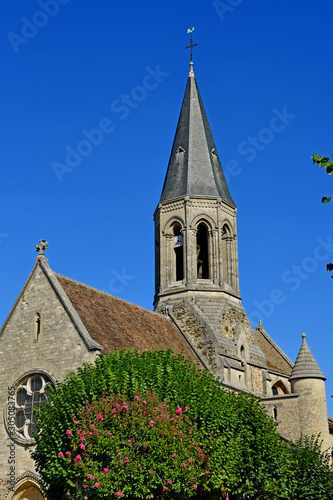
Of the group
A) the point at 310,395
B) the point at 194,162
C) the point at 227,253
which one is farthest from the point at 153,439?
the point at 194,162

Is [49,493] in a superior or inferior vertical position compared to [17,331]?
inferior

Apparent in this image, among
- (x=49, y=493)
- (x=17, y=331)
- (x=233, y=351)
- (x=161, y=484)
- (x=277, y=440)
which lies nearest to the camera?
(x=161, y=484)

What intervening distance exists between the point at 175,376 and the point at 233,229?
1511 cm

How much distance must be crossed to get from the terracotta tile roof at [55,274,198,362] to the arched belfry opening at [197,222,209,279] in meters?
3.34

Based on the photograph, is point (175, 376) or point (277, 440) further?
point (277, 440)

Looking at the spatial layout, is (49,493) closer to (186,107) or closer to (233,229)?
(233,229)

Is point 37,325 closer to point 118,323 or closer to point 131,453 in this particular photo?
point 118,323

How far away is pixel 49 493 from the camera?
802 inches

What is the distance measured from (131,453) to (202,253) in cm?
1729

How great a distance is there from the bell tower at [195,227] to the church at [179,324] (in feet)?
0.16

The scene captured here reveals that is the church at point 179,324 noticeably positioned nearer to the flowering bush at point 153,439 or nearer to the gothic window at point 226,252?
the gothic window at point 226,252

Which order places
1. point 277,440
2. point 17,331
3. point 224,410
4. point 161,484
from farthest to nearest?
1. point 17,331
2. point 277,440
3. point 224,410
4. point 161,484

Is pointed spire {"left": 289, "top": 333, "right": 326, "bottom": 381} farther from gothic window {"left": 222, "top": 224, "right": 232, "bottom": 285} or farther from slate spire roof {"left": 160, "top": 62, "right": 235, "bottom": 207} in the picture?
slate spire roof {"left": 160, "top": 62, "right": 235, "bottom": 207}

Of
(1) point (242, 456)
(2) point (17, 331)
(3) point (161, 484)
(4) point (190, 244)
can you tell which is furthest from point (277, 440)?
(4) point (190, 244)
